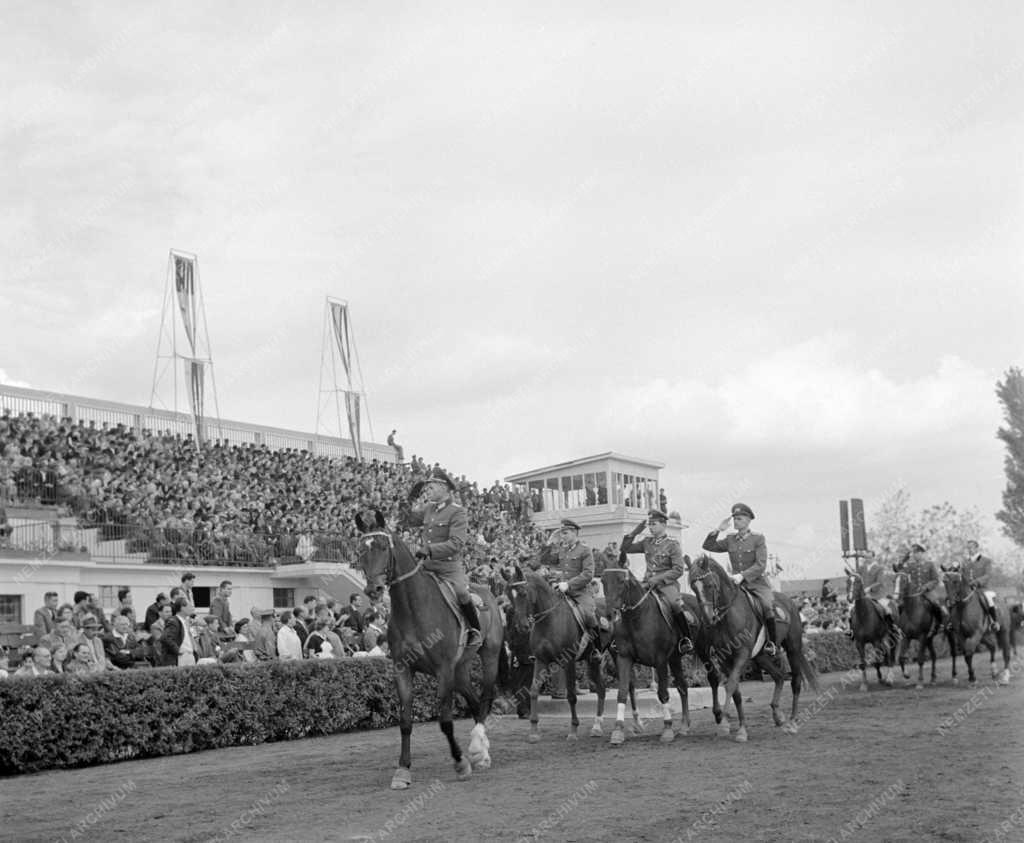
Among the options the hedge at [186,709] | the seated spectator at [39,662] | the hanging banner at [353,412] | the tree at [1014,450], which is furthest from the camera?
the hanging banner at [353,412]

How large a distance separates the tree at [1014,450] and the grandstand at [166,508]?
20588mm

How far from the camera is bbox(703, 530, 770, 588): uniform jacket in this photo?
49.2 ft

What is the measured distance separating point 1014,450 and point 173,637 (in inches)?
528

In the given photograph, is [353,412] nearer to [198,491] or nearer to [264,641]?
[198,491]

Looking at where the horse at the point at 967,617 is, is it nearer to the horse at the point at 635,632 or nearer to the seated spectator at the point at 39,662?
the horse at the point at 635,632

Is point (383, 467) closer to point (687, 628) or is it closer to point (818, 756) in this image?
point (687, 628)

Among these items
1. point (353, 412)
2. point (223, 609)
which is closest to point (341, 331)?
point (353, 412)

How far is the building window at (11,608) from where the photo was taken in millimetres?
26016

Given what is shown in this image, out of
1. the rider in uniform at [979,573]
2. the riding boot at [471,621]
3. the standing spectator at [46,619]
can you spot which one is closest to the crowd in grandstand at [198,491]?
the standing spectator at [46,619]

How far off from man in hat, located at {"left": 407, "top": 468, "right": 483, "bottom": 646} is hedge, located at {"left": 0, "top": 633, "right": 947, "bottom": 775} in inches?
212

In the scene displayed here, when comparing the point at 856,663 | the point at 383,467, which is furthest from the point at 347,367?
the point at 856,663

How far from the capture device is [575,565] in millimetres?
16203

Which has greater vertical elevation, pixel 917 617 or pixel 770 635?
pixel 770 635

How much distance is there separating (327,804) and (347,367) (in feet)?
132
